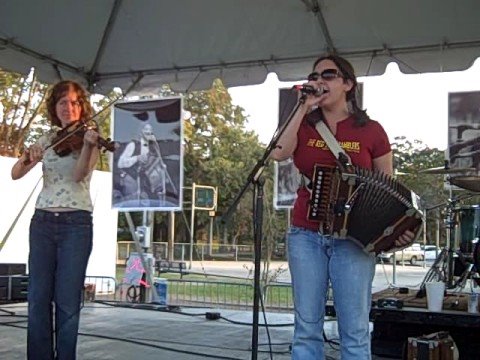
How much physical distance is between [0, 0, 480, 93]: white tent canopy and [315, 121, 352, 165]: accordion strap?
300 centimetres

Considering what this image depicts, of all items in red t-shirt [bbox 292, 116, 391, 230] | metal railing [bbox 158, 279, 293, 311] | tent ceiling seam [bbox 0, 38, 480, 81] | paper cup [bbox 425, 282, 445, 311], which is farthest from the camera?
metal railing [bbox 158, 279, 293, 311]

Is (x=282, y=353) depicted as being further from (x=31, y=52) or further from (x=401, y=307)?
(x=31, y=52)

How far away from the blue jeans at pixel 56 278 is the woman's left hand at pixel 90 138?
37cm

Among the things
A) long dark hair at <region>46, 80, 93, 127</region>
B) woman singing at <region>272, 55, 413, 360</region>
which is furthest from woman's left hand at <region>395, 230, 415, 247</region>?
long dark hair at <region>46, 80, 93, 127</region>

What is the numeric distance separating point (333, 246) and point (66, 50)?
4.53 m

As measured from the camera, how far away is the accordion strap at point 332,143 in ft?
7.75

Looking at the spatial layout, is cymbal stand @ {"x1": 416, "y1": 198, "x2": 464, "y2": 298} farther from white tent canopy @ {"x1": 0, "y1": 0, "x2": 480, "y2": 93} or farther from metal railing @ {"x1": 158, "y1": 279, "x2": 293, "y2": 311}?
metal railing @ {"x1": 158, "y1": 279, "x2": 293, "y2": 311}

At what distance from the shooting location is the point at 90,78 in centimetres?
659

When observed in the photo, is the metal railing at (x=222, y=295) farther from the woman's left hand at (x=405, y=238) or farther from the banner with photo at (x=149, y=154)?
the woman's left hand at (x=405, y=238)

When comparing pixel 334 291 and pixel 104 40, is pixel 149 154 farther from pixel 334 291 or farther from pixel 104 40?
pixel 334 291

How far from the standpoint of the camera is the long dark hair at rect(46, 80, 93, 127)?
325cm

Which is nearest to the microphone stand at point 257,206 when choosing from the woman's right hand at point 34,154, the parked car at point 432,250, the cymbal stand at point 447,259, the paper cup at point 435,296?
the woman's right hand at point 34,154

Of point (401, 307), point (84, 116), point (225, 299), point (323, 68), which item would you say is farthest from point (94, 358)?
point (225, 299)

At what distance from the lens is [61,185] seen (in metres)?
3.10
